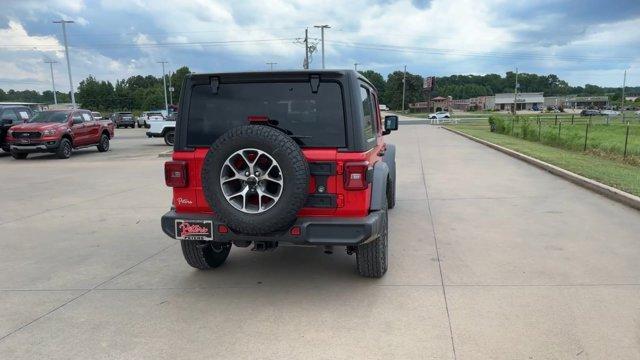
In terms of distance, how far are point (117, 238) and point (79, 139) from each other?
532 inches

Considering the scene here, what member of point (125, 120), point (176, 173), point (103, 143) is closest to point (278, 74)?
point (176, 173)

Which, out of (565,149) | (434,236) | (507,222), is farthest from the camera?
→ (565,149)

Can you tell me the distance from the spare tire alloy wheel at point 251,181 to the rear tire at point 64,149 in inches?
607

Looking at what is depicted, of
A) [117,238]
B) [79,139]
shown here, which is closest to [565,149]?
[117,238]

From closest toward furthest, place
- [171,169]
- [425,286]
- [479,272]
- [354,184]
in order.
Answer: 1. [354,184]
2. [171,169]
3. [425,286]
4. [479,272]

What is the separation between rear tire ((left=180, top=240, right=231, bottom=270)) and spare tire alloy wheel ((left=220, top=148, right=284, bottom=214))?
1.00 metres

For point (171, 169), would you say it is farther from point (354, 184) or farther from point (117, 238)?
point (117, 238)

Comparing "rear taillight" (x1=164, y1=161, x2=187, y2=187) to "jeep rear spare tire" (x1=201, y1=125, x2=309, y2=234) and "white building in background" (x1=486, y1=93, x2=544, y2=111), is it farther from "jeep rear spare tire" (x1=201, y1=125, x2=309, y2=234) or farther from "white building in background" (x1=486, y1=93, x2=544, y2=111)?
"white building in background" (x1=486, y1=93, x2=544, y2=111)

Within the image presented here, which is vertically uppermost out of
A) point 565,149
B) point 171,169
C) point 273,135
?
point 273,135

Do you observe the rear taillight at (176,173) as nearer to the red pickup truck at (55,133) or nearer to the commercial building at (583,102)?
the red pickup truck at (55,133)

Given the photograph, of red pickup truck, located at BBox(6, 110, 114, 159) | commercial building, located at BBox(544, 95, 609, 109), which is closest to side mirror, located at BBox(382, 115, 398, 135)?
red pickup truck, located at BBox(6, 110, 114, 159)

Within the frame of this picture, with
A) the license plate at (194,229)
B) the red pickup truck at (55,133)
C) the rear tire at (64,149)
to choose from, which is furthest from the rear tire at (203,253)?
the rear tire at (64,149)

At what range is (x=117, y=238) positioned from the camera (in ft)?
21.4

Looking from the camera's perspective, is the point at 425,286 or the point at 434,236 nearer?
the point at 425,286
